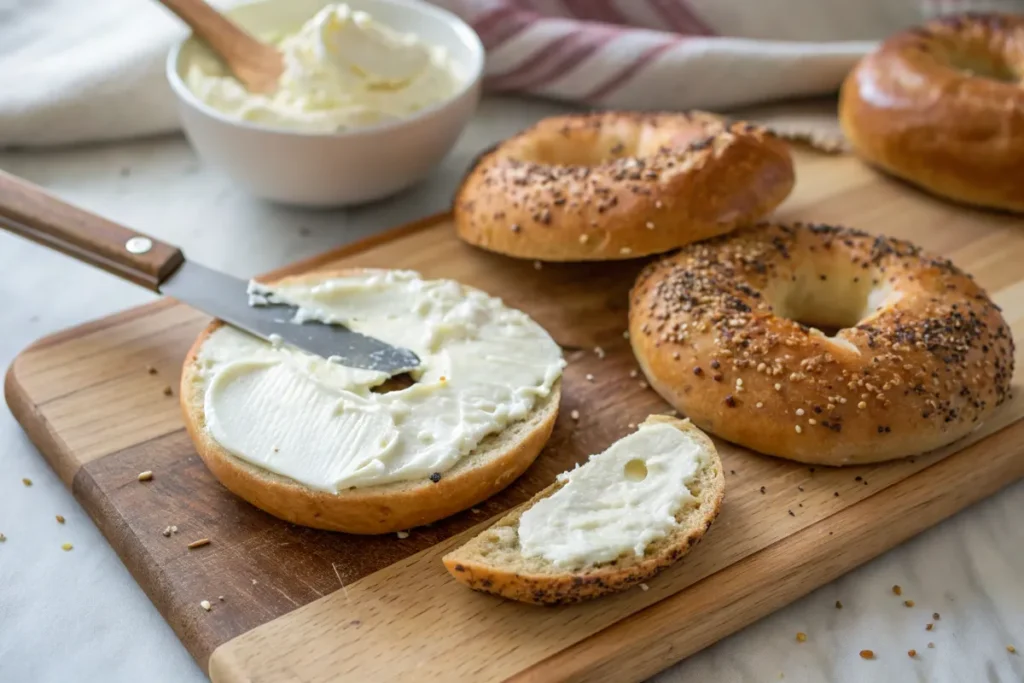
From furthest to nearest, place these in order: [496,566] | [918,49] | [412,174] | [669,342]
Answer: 1. [918,49]
2. [412,174]
3. [669,342]
4. [496,566]

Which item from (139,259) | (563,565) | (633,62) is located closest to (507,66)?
(633,62)

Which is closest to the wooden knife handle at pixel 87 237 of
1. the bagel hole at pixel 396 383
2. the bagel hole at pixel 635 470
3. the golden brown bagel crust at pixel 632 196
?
the bagel hole at pixel 396 383

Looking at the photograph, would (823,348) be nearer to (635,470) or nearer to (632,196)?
(635,470)

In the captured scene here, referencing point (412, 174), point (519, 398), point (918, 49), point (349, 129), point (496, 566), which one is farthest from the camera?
point (918, 49)

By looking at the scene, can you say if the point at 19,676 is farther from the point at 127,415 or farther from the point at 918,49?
the point at 918,49

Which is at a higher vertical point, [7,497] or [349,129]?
[349,129]

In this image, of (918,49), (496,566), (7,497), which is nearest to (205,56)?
(7,497)
